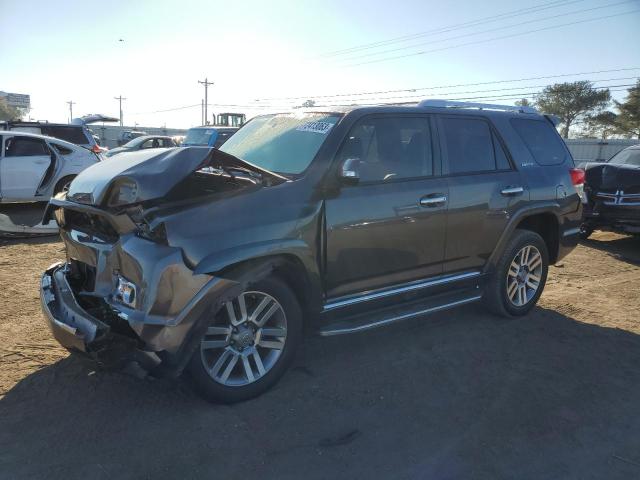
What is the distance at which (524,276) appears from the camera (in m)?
5.27

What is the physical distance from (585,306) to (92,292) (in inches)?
200

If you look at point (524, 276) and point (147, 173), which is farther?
point (524, 276)

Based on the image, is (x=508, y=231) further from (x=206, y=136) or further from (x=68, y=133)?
(x=206, y=136)

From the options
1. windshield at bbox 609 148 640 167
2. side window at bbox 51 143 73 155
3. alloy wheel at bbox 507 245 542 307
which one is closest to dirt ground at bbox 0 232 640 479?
alloy wheel at bbox 507 245 542 307

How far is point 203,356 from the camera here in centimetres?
323

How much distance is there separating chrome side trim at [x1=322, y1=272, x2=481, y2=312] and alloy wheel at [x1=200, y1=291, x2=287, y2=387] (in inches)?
16.9

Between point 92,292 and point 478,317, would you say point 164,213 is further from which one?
point 478,317

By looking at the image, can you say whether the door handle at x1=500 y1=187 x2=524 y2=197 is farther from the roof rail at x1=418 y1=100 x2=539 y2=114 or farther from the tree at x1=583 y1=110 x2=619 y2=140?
the tree at x1=583 y1=110 x2=619 y2=140

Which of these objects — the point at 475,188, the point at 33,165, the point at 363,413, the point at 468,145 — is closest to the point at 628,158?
the point at 468,145

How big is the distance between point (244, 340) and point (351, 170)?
1375mm

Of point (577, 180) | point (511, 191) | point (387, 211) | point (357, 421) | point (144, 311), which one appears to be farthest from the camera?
point (577, 180)

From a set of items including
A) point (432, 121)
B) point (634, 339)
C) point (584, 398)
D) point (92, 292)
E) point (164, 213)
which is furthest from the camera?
point (634, 339)

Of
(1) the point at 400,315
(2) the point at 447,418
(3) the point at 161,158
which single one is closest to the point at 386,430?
(2) the point at 447,418

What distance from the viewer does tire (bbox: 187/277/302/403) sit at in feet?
10.7
